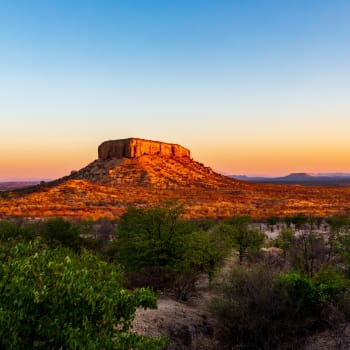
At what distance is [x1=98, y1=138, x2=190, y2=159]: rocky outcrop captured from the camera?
153950 millimetres

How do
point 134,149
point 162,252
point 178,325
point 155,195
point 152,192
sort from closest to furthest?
point 178,325, point 162,252, point 155,195, point 152,192, point 134,149

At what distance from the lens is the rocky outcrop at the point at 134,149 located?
505ft

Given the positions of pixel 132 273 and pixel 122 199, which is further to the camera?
pixel 122 199

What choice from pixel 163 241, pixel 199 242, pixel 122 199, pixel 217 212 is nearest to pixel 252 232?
pixel 199 242

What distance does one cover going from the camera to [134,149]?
504ft

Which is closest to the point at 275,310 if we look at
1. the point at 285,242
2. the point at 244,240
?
the point at 244,240

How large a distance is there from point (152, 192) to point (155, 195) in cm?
654

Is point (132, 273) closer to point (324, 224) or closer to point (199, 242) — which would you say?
point (199, 242)

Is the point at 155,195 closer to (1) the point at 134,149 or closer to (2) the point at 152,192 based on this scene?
(2) the point at 152,192

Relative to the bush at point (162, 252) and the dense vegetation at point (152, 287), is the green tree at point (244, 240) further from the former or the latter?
the bush at point (162, 252)

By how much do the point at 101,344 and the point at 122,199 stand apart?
78841 millimetres

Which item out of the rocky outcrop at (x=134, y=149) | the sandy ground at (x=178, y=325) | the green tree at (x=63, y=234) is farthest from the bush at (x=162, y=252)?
the rocky outcrop at (x=134, y=149)

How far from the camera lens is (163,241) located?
21.7 meters

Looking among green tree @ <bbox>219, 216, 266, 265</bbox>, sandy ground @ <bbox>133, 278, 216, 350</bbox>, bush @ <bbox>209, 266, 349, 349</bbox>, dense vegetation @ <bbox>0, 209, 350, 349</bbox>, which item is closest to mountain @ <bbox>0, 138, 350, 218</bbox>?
green tree @ <bbox>219, 216, 266, 265</bbox>
